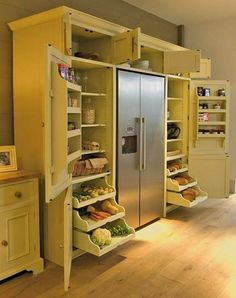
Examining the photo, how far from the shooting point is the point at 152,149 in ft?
12.8

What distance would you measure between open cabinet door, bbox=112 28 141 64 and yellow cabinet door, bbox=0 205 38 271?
160 centimetres

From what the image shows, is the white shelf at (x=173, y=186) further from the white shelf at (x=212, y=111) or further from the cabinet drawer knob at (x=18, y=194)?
the cabinet drawer knob at (x=18, y=194)

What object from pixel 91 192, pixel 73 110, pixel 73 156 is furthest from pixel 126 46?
pixel 91 192

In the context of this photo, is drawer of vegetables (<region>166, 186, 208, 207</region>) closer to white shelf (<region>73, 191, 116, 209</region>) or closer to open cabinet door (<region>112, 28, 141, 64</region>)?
white shelf (<region>73, 191, 116, 209</region>)

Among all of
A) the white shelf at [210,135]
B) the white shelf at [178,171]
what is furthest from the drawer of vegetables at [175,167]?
the white shelf at [210,135]

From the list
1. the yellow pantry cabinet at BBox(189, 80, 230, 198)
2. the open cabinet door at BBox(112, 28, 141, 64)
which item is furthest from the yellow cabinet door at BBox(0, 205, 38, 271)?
the yellow pantry cabinet at BBox(189, 80, 230, 198)

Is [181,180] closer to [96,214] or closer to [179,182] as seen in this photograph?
[179,182]

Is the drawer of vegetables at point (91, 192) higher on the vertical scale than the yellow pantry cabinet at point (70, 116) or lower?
lower

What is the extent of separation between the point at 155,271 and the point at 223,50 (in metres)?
3.91

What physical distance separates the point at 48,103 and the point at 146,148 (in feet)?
6.25

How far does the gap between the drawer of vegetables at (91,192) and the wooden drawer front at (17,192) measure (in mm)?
389

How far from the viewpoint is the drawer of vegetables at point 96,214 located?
9.31ft

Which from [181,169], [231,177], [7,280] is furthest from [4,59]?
[231,177]

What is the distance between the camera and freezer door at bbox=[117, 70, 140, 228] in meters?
3.38
